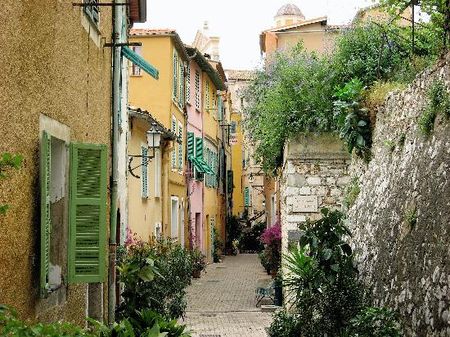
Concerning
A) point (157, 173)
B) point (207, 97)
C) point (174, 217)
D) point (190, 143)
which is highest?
point (207, 97)

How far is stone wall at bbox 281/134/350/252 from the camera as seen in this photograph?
14055mm

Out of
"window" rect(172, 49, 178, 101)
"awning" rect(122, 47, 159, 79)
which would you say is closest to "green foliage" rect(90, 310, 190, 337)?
"awning" rect(122, 47, 159, 79)

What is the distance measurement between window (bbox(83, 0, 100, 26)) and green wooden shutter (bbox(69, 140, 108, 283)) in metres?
2.05

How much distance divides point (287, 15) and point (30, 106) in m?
48.2

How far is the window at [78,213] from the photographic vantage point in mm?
6387

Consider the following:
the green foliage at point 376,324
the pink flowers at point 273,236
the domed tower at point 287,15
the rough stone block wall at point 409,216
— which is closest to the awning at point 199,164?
the pink flowers at point 273,236

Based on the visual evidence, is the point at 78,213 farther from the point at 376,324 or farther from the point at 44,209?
the point at 376,324

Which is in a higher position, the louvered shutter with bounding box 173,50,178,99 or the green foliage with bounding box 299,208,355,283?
the louvered shutter with bounding box 173,50,178,99

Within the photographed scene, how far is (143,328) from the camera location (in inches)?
330

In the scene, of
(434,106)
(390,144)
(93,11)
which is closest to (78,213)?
(93,11)

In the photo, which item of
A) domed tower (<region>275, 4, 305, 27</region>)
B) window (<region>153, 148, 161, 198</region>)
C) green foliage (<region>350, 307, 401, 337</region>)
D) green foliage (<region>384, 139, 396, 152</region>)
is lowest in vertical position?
green foliage (<region>350, 307, 401, 337</region>)

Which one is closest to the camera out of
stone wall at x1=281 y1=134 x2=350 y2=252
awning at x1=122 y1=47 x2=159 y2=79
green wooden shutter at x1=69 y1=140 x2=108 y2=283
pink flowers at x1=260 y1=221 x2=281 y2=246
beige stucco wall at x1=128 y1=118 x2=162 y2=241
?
green wooden shutter at x1=69 y1=140 x2=108 y2=283

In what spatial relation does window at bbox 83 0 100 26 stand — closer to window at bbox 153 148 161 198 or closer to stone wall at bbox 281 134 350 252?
stone wall at bbox 281 134 350 252

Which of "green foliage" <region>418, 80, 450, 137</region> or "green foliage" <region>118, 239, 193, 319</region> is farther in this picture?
"green foliage" <region>118, 239, 193, 319</region>
